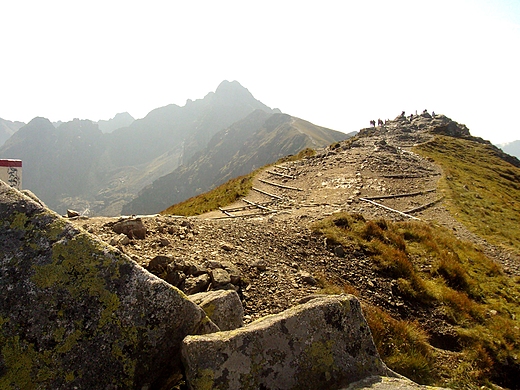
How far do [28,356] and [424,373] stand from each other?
901cm

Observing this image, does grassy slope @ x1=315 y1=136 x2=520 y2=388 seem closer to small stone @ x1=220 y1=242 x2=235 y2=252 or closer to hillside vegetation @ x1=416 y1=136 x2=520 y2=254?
hillside vegetation @ x1=416 y1=136 x2=520 y2=254

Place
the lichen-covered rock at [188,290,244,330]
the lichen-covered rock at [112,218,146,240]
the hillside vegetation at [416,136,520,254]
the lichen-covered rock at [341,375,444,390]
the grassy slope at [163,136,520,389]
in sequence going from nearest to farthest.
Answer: the lichen-covered rock at [341,375,444,390] → the lichen-covered rock at [188,290,244,330] → the grassy slope at [163,136,520,389] → the lichen-covered rock at [112,218,146,240] → the hillside vegetation at [416,136,520,254]

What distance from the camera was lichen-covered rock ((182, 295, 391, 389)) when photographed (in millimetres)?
3785

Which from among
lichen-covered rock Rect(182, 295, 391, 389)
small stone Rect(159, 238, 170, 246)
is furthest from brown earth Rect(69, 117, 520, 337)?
lichen-covered rock Rect(182, 295, 391, 389)

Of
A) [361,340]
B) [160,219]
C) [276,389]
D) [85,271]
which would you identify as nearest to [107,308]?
[85,271]

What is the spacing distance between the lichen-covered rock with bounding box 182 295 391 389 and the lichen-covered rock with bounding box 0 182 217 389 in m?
0.50

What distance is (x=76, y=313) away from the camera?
12.3ft

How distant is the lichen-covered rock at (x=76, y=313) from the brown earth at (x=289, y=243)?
3.64m

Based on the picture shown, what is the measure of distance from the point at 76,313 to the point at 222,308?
7.88ft

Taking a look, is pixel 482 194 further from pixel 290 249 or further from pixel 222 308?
pixel 222 308

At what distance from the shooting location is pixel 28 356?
349 centimetres

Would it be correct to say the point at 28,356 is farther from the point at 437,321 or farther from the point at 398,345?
the point at 437,321

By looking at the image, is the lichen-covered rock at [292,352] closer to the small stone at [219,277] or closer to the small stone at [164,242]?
the small stone at [219,277]

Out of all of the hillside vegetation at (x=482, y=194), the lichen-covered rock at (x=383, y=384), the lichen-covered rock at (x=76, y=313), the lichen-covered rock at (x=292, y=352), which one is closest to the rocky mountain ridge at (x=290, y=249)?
the hillside vegetation at (x=482, y=194)
